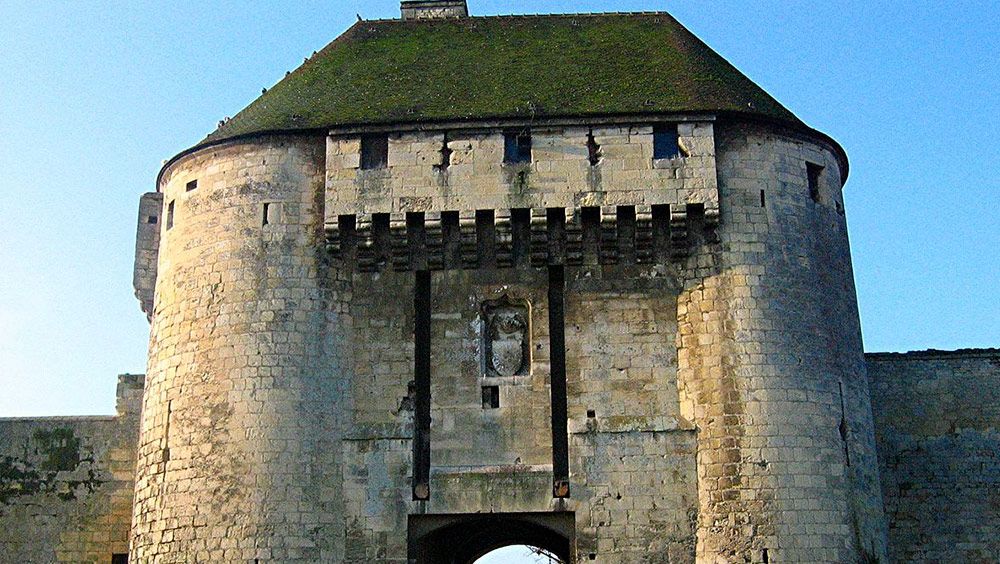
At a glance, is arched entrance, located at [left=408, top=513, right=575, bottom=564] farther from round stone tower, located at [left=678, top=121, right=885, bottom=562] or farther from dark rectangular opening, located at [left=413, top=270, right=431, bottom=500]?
round stone tower, located at [left=678, top=121, right=885, bottom=562]

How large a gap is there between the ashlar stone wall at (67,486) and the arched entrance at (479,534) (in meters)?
6.01

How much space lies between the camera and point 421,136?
→ 20266 mm

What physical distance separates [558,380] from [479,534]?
16.9 feet

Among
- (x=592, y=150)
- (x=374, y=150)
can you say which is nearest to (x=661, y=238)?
(x=592, y=150)

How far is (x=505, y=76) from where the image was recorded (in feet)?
71.5

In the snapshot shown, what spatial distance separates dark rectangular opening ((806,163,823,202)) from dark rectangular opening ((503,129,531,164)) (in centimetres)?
483

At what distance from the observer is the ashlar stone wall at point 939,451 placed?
2155 cm

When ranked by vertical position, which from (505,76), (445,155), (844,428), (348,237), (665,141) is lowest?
(844,428)

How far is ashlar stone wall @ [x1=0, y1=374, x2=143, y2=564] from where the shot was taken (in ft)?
72.0

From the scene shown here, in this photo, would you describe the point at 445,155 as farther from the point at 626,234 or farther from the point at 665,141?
the point at 665,141

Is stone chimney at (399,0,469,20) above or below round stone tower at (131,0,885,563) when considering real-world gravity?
above

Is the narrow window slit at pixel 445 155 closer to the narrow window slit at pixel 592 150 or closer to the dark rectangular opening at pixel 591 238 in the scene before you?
the narrow window slit at pixel 592 150

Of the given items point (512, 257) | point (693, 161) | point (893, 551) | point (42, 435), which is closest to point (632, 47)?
point (693, 161)

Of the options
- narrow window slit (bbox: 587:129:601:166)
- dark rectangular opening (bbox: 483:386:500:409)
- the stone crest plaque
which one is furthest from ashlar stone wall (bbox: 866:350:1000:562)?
dark rectangular opening (bbox: 483:386:500:409)
